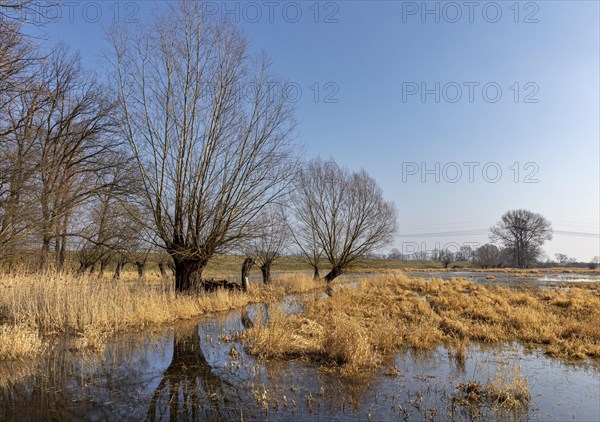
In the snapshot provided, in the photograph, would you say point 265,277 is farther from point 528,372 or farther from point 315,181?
point 528,372

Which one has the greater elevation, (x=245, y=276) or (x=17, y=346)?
(x=245, y=276)

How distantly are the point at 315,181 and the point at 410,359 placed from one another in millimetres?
22866

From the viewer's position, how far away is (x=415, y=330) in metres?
9.92

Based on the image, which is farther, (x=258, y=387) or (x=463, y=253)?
(x=463, y=253)

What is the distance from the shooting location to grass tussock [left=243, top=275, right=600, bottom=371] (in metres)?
7.77

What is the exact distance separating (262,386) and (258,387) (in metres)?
0.09

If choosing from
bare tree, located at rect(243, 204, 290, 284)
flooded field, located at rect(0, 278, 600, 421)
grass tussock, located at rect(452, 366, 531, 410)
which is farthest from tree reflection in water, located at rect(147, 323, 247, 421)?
bare tree, located at rect(243, 204, 290, 284)

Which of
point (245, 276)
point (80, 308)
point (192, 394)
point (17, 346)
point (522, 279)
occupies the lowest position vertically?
point (522, 279)

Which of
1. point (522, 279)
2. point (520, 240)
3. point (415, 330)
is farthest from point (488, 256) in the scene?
point (415, 330)

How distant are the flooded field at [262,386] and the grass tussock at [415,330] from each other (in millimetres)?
440

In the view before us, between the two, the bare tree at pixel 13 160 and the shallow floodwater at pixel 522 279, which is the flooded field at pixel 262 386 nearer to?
the bare tree at pixel 13 160

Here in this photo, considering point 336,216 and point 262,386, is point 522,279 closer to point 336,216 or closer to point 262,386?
point 336,216

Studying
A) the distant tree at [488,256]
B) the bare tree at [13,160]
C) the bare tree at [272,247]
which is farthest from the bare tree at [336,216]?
the distant tree at [488,256]

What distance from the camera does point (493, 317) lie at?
11875 mm
